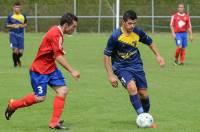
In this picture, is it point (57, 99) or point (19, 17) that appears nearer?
point (57, 99)

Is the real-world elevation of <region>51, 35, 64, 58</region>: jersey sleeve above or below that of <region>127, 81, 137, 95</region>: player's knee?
above

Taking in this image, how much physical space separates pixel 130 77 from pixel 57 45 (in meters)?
1.33

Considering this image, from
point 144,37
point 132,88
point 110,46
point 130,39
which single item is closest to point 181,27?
point 144,37

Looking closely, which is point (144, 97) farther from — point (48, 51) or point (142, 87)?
point (48, 51)

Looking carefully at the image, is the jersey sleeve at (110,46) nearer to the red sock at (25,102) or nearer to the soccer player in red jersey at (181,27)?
the red sock at (25,102)

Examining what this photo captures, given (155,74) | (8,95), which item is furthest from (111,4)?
(8,95)

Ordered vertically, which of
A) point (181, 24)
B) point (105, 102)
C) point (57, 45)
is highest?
point (57, 45)

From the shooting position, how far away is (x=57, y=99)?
9234 millimetres

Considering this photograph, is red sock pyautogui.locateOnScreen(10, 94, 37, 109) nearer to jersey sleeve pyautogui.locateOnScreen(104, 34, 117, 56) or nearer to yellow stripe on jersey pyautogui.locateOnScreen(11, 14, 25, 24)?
jersey sleeve pyautogui.locateOnScreen(104, 34, 117, 56)

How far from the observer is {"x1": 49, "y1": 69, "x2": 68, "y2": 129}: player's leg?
9.18 metres

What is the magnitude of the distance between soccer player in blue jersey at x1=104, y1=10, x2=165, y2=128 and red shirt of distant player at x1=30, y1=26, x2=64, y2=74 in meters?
0.88

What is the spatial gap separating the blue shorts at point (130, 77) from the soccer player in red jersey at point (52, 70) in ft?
2.93

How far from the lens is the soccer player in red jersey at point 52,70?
9.12 m

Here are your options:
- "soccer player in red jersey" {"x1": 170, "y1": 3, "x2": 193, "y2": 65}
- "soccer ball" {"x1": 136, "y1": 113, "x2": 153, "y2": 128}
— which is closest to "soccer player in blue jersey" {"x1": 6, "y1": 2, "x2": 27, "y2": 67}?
"soccer player in red jersey" {"x1": 170, "y1": 3, "x2": 193, "y2": 65}
